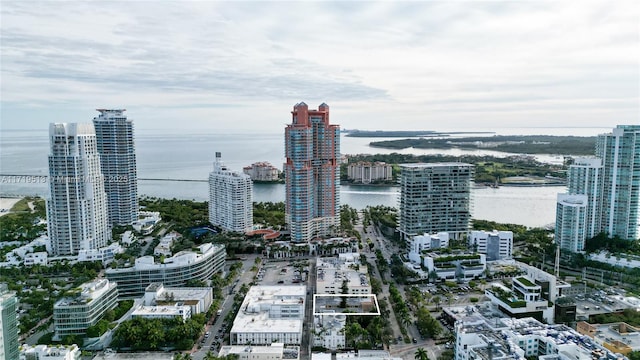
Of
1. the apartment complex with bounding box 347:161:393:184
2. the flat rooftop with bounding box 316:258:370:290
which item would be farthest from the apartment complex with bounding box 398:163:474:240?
the apartment complex with bounding box 347:161:393:184

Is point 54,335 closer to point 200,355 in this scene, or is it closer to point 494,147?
point 200,355

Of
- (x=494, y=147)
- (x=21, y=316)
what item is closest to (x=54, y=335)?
(x=21, y=316)

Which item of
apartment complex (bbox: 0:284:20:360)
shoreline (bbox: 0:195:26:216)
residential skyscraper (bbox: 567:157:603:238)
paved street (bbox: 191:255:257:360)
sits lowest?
paved street (bbox: 191:255:257:360)

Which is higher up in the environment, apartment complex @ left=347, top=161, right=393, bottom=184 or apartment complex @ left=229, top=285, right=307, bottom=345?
apartment complex @ left=347, top=161, right=393, bottom=184

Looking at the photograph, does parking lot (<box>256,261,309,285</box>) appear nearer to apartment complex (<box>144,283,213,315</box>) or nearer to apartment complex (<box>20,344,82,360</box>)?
apartment complex (<box>144,283,213,315</box>)

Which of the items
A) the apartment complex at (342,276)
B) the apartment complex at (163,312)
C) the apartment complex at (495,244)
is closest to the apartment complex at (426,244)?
the apartment complex at (495,244)

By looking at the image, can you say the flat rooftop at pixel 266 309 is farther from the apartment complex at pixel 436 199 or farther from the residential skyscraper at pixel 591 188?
the residential skyscraper at pixel 591 188

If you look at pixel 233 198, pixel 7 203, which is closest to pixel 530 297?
pixel 233 198
